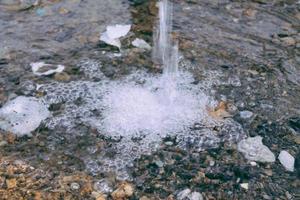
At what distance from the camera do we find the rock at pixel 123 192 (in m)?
2.10

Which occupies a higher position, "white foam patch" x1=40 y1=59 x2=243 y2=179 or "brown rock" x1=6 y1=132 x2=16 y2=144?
"white foam patch" x1=40 y1=59 x2=243 y2=179

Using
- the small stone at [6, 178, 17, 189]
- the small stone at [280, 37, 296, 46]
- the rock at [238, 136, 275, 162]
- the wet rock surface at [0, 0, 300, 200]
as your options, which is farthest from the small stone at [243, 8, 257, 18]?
the small stone at [6, 178, 17, 189]

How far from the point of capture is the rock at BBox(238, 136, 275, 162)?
7.64 ft

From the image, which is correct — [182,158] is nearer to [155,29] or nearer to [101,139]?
[101,139]

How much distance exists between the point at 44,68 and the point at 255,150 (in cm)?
130

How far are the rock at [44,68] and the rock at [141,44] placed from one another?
0.51m

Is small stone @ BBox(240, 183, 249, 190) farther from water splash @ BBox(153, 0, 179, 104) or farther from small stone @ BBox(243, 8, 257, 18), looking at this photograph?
small stone @ BBox(243, 8, 257, 18)

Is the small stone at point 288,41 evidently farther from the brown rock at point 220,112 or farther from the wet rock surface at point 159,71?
the brown rock at point 220,112

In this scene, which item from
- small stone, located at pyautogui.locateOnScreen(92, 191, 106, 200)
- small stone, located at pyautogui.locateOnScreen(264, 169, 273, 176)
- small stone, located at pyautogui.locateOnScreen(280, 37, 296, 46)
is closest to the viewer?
small stone, located at pyautogui.locateOnScreen(92, 191, 106, 200)

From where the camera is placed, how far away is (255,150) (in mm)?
2365

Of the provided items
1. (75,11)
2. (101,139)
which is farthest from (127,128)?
(75,11)

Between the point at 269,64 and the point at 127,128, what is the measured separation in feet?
3.39

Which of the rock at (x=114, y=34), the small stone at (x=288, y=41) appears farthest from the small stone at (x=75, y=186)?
the small stone at (x=288, y=41)

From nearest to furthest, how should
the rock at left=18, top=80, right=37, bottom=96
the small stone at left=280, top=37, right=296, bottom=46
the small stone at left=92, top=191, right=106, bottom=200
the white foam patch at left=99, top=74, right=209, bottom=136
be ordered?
the small stone at left=92, top=191, right=106, bottom=200 → the white foam patch at left=99, top=74, right=209, bottom=136 → the rock at left=18, top=80, right=37, bottom=96 → the small stone at left=280, top=37, right=296, bottom=46
